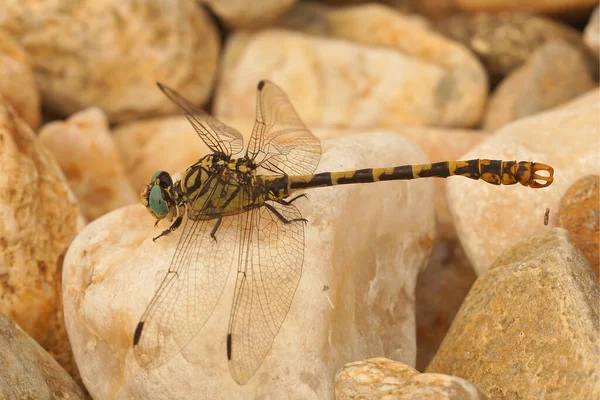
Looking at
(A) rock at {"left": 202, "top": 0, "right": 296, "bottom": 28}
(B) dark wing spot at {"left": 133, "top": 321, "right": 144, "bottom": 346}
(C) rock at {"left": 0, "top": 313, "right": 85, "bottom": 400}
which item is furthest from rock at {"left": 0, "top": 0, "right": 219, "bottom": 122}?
(B) dark wing spot at {"left": 133, "top": 321, "right": 144, "bottom": 346}

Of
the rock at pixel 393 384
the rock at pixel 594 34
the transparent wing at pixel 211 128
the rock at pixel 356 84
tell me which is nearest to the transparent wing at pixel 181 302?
the rock at pixel 393 384

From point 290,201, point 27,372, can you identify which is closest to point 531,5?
point 290,201

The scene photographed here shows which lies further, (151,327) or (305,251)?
(305,251)

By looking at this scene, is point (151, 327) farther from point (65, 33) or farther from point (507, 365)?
point (65, 33)

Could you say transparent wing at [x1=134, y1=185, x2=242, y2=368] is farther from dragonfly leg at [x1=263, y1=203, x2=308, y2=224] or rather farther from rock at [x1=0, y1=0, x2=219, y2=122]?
rock at [x1=0, y1=0, x2=219, y2=122]

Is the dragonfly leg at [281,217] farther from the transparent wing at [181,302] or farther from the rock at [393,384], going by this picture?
the rock at [393,384]

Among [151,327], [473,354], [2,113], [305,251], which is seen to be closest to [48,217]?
[2,113]

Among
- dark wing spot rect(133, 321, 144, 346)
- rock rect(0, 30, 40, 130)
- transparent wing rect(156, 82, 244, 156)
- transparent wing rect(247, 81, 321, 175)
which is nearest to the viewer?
dark wing spot rect(133, 321, 144, 346)
